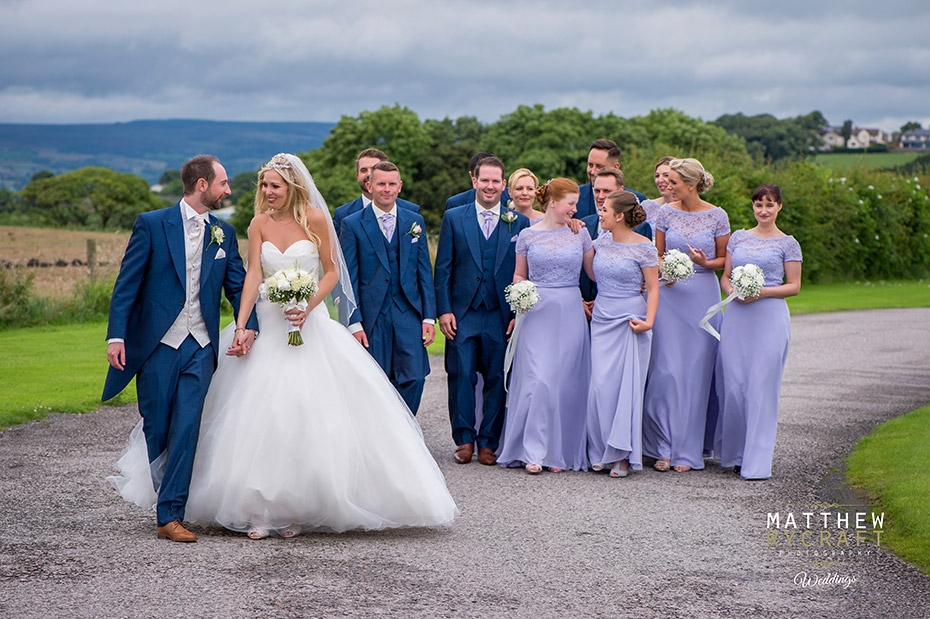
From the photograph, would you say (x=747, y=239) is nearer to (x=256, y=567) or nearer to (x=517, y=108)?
(x=256, y=567)

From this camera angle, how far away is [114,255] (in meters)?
23.6

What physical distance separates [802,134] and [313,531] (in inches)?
4711

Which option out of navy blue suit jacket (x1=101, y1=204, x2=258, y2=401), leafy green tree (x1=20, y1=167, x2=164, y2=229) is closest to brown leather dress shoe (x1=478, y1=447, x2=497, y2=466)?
navy blue suit jacket (x1=101, y1=204, x2=258, y2=401)

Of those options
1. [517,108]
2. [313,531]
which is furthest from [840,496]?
[517,108]

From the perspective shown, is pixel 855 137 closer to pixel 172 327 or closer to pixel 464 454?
pixel 464 454

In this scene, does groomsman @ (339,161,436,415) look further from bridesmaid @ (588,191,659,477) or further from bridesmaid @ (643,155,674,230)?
bridesmaid @ (643,155,674,230)

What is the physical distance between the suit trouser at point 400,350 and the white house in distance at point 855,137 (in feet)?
413

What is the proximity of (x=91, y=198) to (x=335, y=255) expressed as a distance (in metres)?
90.5

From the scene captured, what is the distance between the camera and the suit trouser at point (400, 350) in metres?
9.41

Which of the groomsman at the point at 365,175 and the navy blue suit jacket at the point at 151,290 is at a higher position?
the groomsman at the point at 365,175

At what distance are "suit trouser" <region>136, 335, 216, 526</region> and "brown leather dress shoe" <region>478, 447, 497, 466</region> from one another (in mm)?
3434

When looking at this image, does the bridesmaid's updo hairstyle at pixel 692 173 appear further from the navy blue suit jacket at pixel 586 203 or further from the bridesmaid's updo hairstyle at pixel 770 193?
the navy blue suit jacket at pixel 586 203

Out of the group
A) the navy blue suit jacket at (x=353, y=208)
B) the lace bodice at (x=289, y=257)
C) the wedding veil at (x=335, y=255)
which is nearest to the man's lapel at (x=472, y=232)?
the navy blue suit jacket at (x=353, y=208)

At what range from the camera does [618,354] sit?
9625 mm
